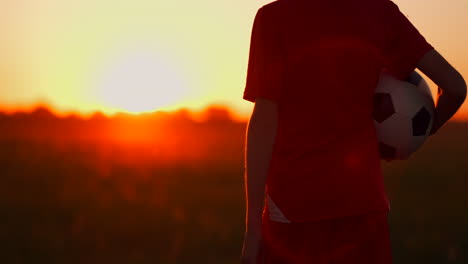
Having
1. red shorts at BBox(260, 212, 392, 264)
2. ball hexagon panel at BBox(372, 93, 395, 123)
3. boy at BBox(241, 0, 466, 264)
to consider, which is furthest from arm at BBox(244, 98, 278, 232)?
ball hexagon panel at BBox(372, 93, 395, 123)

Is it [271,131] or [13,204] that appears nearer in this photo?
[271,131]

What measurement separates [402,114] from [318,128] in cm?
53

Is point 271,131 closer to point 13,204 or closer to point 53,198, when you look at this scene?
point 13,204

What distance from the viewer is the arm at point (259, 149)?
2521mm

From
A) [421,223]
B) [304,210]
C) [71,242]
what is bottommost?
[421,223]

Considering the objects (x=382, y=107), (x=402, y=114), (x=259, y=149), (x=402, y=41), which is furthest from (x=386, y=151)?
(x=259, y=149)

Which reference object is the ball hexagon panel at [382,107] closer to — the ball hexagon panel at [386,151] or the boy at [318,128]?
the boy at [318,128]

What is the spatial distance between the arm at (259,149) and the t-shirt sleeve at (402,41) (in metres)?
0.51

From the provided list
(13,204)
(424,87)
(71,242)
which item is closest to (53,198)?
(13,204)

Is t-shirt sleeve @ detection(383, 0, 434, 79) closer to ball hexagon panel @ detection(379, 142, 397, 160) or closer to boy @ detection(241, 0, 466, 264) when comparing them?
boy @ detection(241, 0, 466, 264)

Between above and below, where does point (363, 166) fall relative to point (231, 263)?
above

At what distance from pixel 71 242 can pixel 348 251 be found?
6243mm

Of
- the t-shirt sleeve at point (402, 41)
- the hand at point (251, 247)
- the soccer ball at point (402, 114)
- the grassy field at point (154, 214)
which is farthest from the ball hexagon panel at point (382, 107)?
the grassy field at point (154, 214)

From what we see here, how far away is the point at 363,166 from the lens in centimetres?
262
